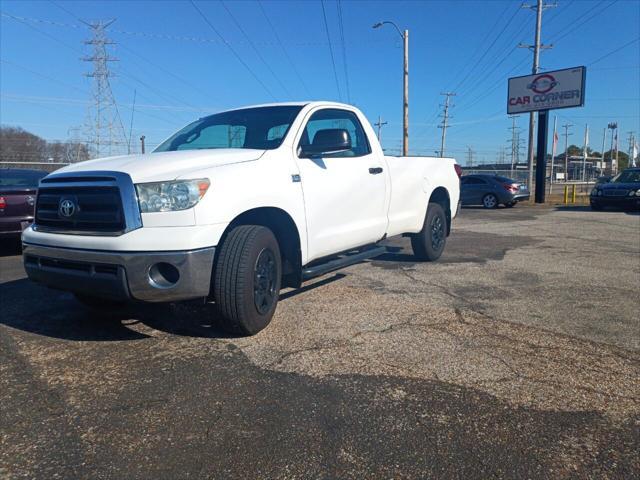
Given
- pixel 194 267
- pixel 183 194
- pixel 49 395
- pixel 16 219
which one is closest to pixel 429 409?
pixel 194 267

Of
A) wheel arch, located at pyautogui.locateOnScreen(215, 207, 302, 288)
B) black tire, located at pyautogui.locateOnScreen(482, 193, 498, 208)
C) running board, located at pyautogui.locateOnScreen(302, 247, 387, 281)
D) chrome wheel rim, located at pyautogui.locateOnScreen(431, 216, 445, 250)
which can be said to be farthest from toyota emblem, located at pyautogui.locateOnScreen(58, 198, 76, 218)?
black tire, located at pyautogui.locateOnScreen(482, 193, 498, 208)

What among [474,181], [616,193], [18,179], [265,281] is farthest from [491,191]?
[265,281]

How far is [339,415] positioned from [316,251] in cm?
200

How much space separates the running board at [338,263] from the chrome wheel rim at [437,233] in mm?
1827

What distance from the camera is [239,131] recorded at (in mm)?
5031

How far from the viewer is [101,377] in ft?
11.1

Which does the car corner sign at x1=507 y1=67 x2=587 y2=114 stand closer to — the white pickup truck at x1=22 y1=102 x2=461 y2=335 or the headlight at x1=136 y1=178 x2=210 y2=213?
the white pickup truck at x1=22 y1=102 x2=461 y2=335

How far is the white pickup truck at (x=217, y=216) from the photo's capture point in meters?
3.44

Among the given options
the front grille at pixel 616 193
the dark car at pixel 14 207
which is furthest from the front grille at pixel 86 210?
the front grille at pixel 616 193

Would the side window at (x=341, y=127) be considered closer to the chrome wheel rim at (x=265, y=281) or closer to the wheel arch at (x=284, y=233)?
the wheel arch at (x=284, y=233)

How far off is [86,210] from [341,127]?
290cm

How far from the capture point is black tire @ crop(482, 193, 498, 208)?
20814mm

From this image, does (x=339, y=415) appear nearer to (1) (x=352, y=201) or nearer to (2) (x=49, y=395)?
(2) (x=49, y=395)

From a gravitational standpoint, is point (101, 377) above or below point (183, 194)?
below
